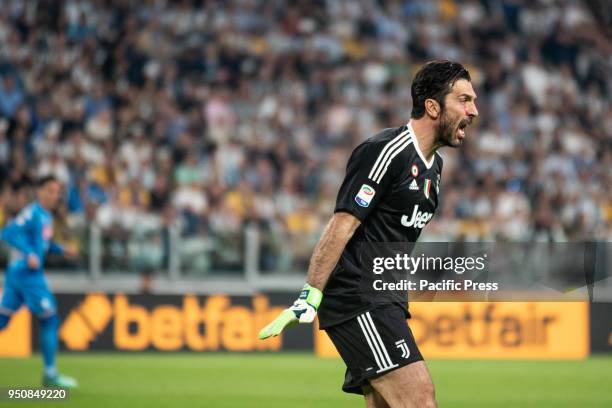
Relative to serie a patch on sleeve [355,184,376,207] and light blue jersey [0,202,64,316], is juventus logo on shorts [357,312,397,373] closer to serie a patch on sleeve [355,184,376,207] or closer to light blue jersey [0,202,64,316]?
serie a patch on sleeve [355,184,376,207]

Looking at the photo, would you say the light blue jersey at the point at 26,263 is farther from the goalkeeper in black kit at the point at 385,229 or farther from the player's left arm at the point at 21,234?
the goalkeeper in black kit at the point at 385,229

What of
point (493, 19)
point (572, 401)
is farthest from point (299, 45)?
point (572, 401)

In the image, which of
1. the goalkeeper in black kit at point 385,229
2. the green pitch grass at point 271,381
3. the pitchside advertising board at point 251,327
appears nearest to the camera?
the goalkeeper in black kit at point 385,229

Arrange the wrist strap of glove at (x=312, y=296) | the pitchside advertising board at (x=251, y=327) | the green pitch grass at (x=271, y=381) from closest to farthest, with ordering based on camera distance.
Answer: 1. the wrist strap of glove at (x=312, y=296)
2. the green pitch grass at (x=271, y=381)
3. the pitchside advertising board at (x=251, y=327)

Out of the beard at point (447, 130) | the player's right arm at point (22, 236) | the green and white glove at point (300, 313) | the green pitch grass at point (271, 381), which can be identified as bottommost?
the green pitch grass at point (271, 381)

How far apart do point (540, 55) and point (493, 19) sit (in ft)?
4.15

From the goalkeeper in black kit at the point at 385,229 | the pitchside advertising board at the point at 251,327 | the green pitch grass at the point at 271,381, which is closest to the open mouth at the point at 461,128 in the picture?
the goalkeeper in black kit at the point at 385,229

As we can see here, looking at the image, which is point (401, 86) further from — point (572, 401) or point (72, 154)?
point (572, 401)

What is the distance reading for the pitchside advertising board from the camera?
15.7 m

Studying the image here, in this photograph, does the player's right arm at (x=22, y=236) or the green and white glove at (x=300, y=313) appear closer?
the green and white glove at (x=300, y=313)

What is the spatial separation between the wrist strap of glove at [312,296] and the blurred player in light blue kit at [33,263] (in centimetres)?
707

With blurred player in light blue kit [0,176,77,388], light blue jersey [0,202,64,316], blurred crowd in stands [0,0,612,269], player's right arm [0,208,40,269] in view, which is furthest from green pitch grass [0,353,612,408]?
blurred crowd in stands [0,0,612,269]

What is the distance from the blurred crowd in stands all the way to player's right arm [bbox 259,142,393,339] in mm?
10647

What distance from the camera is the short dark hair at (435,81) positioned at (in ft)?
17.6
